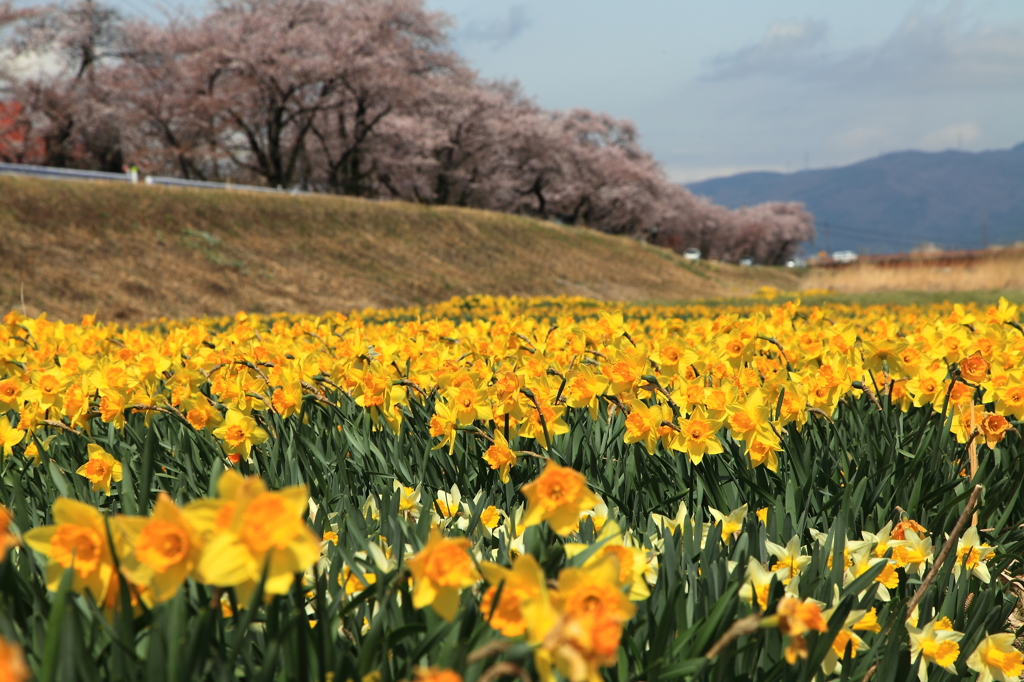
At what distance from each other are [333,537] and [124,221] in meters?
19.4

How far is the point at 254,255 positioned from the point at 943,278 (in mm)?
18741

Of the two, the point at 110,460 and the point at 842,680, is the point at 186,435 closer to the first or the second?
the point at 110,460

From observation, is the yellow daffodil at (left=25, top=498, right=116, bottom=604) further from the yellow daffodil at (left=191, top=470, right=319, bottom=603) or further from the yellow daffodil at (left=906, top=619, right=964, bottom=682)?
the yellow daffodil at (left=906, top=619, right=964, bottom=682)

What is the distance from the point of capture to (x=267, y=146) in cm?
3453

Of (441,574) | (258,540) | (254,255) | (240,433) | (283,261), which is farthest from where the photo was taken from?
(283,261)

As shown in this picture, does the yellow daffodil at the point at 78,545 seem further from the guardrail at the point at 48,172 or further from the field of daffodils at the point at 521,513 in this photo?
the guardrail at the point at 48,172

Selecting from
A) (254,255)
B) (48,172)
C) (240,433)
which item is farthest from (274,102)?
(240,433)

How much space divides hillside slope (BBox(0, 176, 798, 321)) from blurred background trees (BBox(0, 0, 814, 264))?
24.0ft

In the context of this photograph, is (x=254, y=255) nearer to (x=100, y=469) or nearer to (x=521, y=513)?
(x=100, y=469)

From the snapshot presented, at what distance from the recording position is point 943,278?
20.4 m

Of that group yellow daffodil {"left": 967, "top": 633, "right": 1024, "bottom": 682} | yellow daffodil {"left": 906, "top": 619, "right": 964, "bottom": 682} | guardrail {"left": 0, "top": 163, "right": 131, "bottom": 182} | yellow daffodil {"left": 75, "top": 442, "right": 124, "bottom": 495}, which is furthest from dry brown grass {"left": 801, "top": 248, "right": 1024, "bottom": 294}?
guardrail {"left": 0, "top": 163, "right": 131, "bottom": 182}

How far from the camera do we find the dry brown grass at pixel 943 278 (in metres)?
18.9

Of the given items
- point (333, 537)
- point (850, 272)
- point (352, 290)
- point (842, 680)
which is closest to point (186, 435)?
point (333, 537)

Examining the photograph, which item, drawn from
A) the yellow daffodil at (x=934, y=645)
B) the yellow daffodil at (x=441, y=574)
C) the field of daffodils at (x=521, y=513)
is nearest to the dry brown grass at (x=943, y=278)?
the field of daffodils at (x=521, y=513)
